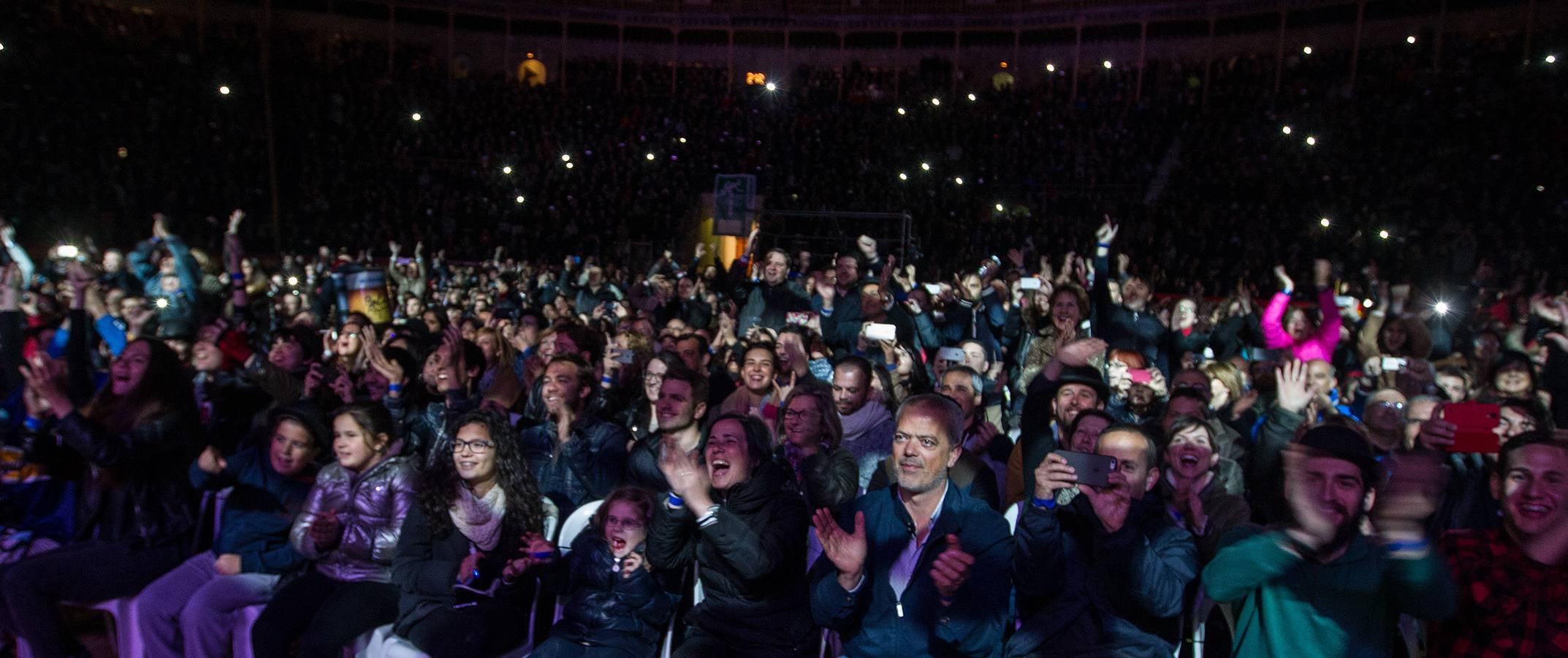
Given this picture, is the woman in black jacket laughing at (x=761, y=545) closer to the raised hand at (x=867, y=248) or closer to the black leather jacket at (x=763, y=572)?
the black leather jacket at (x=763, y=572)

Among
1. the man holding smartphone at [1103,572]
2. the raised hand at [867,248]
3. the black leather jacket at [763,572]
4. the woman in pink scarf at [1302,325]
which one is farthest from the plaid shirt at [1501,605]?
the raised hand at [867,248]

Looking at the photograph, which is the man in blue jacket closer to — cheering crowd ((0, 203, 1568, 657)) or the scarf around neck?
cheering crowd ((0, 203, 1568, 657))

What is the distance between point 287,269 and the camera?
13.7 meters

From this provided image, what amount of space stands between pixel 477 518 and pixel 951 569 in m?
1.83

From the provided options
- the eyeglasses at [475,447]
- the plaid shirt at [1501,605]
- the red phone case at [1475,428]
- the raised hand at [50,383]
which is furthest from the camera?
the raised hand at [50,383]

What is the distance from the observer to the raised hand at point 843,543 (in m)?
2.84

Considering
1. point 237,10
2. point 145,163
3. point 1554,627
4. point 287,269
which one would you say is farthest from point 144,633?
point 237,10

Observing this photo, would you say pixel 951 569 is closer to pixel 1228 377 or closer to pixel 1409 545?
pixel 1409 545

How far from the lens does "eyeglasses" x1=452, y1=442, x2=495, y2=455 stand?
3662mm

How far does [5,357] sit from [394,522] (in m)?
3.10

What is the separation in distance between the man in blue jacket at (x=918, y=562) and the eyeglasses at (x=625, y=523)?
0.72 metres

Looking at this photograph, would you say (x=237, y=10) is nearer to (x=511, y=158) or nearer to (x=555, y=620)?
(x=511, y=158)

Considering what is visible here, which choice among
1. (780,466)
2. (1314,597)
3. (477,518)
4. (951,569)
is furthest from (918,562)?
(477,518)

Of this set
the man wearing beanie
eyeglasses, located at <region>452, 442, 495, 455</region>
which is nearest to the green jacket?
the man wearing beanie
